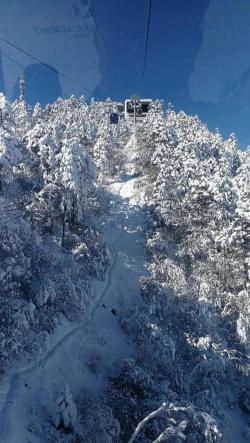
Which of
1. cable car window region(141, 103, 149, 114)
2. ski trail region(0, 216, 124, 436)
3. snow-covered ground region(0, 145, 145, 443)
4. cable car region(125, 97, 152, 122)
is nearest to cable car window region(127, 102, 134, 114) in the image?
cable car region(125, 97, 152, 122)

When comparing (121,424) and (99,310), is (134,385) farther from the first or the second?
(99,310)

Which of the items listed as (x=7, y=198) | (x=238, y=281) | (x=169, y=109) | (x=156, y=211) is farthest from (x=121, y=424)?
(x=169, y=109)

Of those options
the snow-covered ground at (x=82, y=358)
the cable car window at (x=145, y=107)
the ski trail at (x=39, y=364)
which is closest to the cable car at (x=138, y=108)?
the cable car window at (x=145, y=107)

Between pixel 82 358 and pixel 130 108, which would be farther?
pixel 130 108

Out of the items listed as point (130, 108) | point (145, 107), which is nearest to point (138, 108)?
point (130, 108)

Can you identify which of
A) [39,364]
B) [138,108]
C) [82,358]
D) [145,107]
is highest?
[145,107]

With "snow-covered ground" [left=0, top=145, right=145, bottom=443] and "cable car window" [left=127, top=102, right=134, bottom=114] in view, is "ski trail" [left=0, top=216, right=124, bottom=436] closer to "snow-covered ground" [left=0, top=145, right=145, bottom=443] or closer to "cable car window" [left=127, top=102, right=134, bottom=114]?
"snow-covered ground" [left=0, top=145, right=145, bottom=443]

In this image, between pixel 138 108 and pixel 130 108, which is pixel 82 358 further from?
pixel 130 108

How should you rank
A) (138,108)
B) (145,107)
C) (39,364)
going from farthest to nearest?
1. (145,107)
2. (138,108)
3. (39,364)
